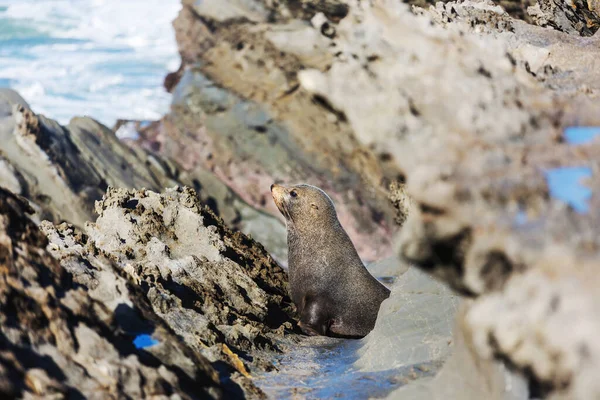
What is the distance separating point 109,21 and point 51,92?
8.26 metres

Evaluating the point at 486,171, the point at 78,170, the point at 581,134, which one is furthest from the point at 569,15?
the point at 78,170

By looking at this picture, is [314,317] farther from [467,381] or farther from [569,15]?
[569,15]

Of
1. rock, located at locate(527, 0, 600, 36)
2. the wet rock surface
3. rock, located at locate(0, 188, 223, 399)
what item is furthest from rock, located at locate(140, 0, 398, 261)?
rock, located at locate(0, 188, 223, 399)

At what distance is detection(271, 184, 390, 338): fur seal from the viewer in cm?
670

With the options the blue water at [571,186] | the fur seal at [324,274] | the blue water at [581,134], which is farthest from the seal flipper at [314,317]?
the blue water at [571,186]

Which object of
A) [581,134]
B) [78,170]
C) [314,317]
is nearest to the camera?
[581,134]

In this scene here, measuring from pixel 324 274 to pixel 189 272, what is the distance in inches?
62.2

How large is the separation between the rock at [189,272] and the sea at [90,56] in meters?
20.4

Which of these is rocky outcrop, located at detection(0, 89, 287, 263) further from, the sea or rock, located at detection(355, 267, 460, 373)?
the sea

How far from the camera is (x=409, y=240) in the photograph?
2678 millimetres

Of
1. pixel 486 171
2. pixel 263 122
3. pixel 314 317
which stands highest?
pixel 486 171

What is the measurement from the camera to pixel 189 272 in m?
5.88

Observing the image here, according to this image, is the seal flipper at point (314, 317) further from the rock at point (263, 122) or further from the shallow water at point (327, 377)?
the rock at point (263, 122)

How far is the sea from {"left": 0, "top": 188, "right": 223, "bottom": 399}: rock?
76.9ft
